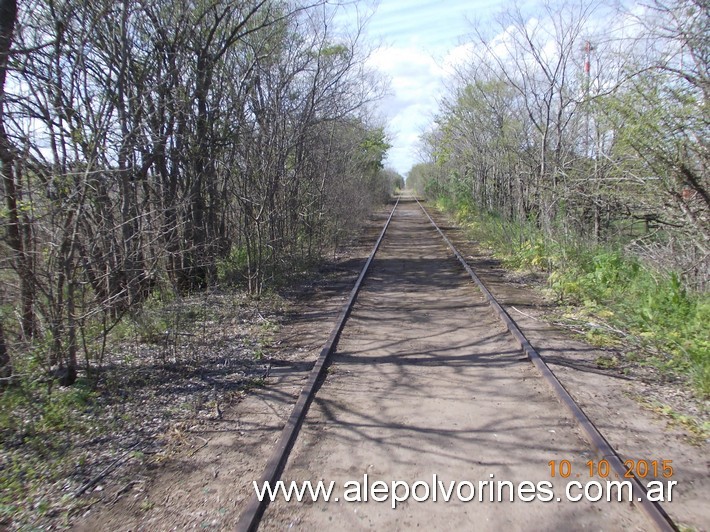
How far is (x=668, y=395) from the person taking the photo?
4.68 metres

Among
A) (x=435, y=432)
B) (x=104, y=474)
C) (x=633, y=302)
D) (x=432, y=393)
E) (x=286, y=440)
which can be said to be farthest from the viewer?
(x=633, y=302)

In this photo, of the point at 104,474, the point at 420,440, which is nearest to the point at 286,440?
the point at 420,440

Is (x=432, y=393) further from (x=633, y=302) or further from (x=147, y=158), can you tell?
(x=147, y=158)

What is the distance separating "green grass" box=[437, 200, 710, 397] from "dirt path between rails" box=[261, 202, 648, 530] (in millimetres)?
1433

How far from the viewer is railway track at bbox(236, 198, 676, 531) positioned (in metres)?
3.56

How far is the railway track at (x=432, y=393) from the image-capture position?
3.56 m

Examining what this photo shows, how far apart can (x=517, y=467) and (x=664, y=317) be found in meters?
3.96

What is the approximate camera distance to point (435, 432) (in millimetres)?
4027

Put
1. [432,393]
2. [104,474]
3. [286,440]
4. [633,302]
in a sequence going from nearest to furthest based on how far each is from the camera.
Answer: [104,474] → [286,440] → [432,393] → [633,302]

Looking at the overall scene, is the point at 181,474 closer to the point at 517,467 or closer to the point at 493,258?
the point at 517,467

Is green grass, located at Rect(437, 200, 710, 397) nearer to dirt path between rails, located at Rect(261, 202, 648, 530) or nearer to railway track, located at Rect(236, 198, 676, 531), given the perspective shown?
railway track, located at Rect(236, 198, 676, 531)

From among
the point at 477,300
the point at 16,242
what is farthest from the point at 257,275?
the point at 16,242

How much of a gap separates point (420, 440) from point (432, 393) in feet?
3.21

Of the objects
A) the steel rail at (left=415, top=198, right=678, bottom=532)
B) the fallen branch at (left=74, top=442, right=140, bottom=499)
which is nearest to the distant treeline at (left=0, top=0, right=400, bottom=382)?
the fallen branch at (left=74, top=442, right=140, bottom=499)
